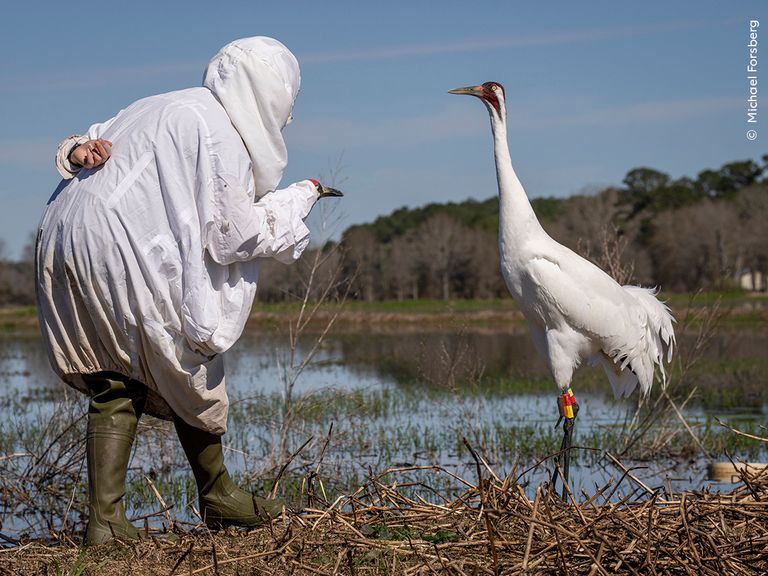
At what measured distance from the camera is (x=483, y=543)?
3.51m

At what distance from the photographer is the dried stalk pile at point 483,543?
11.2 feet

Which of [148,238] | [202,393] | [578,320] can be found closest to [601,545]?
[202,393]

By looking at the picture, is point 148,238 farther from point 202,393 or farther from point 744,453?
point 744,453

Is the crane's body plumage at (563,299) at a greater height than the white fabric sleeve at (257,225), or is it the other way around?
the white fabric sleeve at (257,225)

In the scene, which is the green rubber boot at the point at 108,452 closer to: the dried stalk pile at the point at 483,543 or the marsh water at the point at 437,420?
the dried stalk pile at the point at 483,543

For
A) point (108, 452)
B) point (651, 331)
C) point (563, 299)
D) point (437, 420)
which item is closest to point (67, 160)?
point (108, 452)

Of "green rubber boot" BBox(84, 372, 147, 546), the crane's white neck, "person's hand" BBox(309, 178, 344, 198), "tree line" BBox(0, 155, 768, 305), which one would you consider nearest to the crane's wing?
the crane's white neck

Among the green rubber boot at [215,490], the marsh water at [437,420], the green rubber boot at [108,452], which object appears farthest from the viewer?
the marsh water at [437,420]

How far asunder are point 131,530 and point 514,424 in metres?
7.40

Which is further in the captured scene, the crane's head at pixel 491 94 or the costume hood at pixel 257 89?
the crane's head at pixel 491 94

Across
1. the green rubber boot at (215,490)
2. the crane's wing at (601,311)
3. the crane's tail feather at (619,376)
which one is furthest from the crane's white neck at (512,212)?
the green rubber boot at (215,490)

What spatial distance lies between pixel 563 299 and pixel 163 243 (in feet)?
11.7

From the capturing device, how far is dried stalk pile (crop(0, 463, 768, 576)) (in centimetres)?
342

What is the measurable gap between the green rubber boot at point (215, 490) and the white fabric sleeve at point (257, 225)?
904mm
